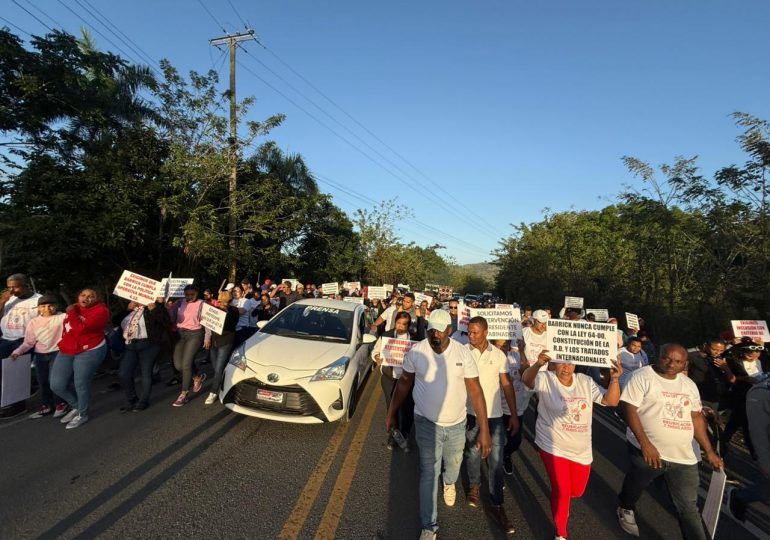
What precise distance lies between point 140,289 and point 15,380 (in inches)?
70.9

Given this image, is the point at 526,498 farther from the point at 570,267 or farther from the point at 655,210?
the point at 570,267

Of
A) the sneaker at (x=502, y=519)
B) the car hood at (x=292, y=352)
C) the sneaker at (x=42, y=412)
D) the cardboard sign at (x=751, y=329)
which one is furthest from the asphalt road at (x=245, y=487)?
the cardboard sign at (x=751, y=329)

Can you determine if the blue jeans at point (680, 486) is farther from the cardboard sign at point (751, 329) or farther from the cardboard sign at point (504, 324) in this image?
the cardboard sign at point (751, 329)

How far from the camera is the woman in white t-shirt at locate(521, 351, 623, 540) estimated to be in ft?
10.2

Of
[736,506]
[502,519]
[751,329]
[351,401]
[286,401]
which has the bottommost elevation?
[736,506]

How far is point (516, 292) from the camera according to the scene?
113 ft

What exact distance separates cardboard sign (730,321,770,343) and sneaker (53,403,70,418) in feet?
35.9

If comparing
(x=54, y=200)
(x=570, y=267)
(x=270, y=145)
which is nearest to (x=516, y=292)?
(x=570, y=267)

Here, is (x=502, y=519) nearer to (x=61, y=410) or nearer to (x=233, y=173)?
(x=61, y=410)

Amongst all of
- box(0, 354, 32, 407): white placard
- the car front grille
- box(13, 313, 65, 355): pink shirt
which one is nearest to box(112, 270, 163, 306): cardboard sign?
box(13, 313, 65, 355): pink shirt

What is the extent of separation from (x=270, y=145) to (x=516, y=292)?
25362 millimetres

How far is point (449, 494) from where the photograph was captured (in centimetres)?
360

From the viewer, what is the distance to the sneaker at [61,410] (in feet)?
17.4

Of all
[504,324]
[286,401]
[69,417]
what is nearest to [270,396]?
[286,401]
